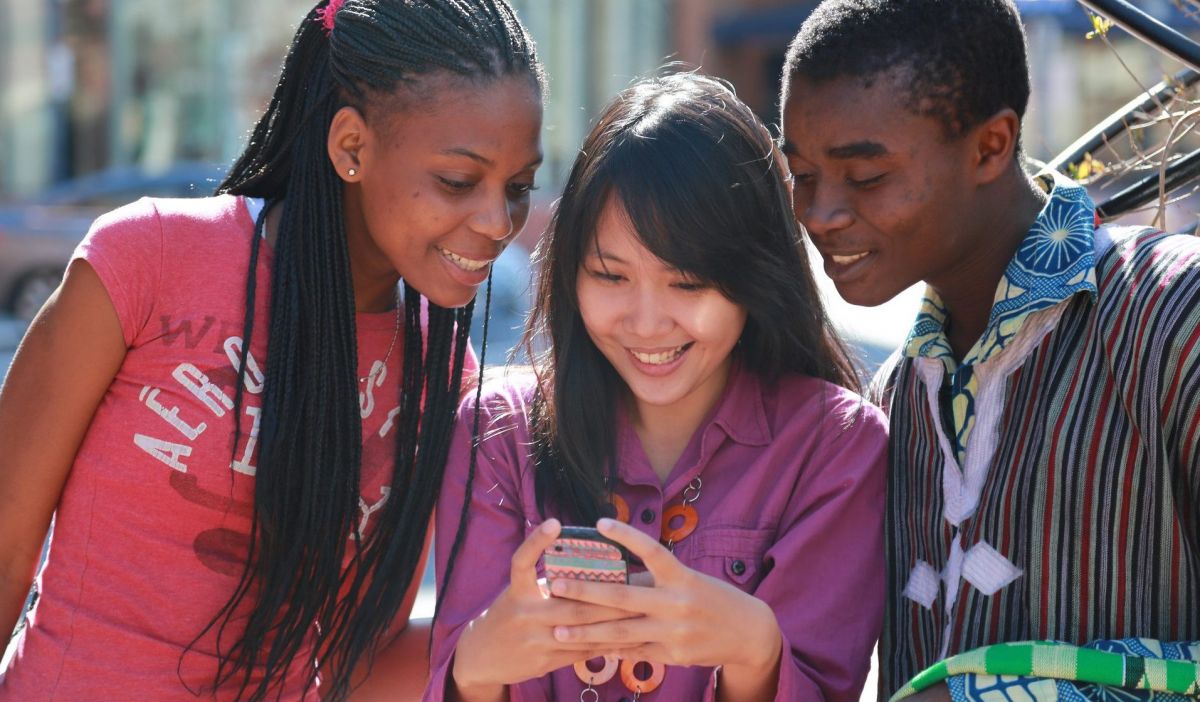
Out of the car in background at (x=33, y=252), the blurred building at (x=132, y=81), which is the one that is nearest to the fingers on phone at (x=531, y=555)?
the car in background at (x=33, y=252)

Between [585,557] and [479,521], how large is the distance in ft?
1.83

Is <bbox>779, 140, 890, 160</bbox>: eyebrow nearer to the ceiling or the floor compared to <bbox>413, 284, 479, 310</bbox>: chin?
nearer to the ceiling

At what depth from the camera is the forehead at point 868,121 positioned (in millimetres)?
2387

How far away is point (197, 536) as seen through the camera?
8.50ft

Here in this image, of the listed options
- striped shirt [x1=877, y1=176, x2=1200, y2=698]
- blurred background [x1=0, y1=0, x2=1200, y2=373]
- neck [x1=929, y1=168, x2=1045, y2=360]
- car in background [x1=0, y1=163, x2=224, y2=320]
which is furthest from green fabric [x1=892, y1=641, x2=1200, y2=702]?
blurred background [x1=0, y1=0, x2=1200, y2=373]

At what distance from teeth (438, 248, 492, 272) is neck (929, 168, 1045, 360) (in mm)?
839

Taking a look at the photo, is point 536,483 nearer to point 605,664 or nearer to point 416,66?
point 605,664

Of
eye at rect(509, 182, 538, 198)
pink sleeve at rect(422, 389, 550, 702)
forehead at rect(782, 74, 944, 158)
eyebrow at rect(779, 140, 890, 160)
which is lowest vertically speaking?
pink sleeve at rect(422, 389, 550, 702)

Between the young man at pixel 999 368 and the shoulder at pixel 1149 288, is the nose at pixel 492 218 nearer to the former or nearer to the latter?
the young man at pixel 999 368

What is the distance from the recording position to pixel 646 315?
8.05 feet

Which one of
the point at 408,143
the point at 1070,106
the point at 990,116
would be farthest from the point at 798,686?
the point at 1070,106

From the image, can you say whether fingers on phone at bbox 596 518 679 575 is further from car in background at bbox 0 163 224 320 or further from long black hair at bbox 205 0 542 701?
car in background at bbox 0 163 224 320

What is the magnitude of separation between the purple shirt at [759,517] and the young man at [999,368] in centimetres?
9

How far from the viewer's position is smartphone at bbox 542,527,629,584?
6.35 feet
